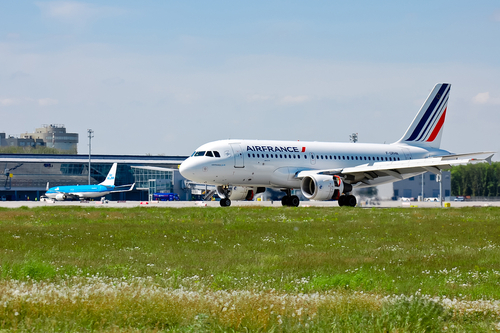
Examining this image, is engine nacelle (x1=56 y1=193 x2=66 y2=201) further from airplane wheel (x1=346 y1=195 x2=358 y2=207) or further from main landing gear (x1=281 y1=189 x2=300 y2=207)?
airplane wheel (x1=346 y1=195 x2=358 y2=207)

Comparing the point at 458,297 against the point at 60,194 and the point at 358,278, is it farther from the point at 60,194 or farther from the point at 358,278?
the point at 60,194

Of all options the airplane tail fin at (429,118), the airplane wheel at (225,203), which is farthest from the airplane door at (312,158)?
the airplane tail fin at (429,118)

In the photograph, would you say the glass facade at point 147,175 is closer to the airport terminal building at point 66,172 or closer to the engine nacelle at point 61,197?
the airport terminal building at point 66,172

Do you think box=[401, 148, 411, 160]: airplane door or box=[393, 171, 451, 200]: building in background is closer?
box=[401, 148, 411, 160]: airplane door

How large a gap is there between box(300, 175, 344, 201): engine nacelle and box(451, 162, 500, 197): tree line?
5665 centimetres

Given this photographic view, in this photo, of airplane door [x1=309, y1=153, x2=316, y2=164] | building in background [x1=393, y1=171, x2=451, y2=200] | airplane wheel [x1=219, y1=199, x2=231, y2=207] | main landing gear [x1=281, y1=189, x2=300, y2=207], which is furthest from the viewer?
building in background [x1=393, y1=171, x2=451, y2=200]

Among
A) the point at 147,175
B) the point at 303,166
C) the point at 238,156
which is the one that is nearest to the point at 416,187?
the point at 303,166

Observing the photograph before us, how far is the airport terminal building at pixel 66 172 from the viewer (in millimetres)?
120500

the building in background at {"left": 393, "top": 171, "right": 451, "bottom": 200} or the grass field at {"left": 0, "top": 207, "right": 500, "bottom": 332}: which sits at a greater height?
the building in background at {"left": 393, "top": 171, "right": 451, "bottom": 200}

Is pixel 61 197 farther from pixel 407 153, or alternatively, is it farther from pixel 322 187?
pixel 322 187

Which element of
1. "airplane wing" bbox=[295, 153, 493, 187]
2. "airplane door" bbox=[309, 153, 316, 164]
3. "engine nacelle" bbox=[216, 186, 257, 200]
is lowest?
"engine nacelle" bbox=[216, 186, 257, 200]

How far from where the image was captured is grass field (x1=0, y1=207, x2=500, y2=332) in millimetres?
8180

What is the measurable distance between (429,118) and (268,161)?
1895 centimetres

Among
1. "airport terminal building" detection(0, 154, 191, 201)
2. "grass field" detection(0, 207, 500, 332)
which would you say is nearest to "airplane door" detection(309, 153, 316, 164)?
"grass field" detection(0, 207, 500, 332)
